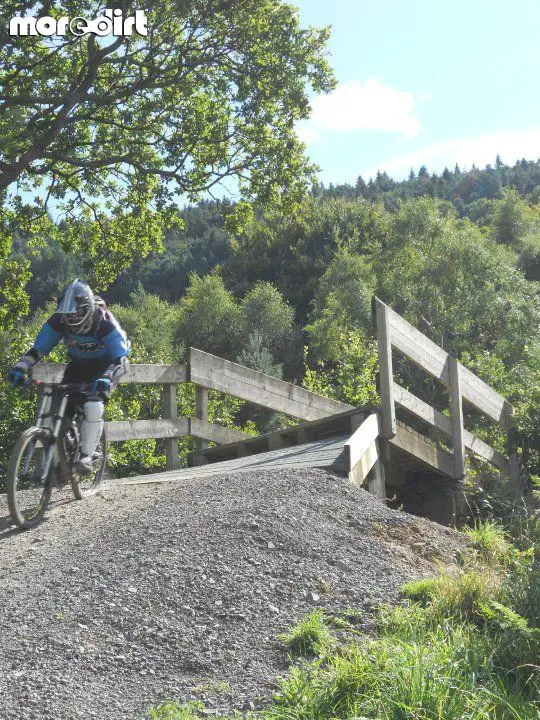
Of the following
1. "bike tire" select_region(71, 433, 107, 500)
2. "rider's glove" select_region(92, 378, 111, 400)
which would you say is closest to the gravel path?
"bike tire" select_region(71, 433, 107, 500)

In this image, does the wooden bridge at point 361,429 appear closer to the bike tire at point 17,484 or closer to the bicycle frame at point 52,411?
the bicycle frame at point 52,411

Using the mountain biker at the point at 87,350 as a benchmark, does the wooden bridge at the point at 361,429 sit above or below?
below

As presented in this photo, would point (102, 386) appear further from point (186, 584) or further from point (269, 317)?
point (269, 317)

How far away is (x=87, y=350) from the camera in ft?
23.8

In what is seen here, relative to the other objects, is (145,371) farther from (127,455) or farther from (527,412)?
(127,455)

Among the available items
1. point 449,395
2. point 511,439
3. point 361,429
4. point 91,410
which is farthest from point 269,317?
point 91,410

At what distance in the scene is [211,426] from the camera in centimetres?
1094

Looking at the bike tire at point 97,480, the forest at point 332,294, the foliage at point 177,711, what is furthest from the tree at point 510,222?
the foliage at point 177,711

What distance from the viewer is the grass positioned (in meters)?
3.60

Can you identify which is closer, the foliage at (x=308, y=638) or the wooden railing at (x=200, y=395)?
the foliage at (x=308, y=638)

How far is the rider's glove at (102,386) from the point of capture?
6.96 metres

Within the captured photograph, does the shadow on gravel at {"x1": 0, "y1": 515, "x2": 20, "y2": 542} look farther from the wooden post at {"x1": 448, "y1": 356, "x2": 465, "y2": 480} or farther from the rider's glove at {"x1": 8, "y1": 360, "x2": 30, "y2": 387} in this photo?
the wooden post at {"x1": 448, "y1": 356, "x2": 465, "y2": 480}

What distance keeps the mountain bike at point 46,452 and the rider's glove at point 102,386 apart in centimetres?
7

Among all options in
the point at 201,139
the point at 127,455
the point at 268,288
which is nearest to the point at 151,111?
the point at 201,139
